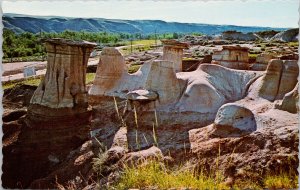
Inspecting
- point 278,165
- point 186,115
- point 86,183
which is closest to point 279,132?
point 278,165

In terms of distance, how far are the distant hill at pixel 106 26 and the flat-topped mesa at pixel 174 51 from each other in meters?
2.60

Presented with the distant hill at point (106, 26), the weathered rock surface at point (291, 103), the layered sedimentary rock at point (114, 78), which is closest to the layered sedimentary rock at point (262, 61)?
the layered sedimentary rock at point (114, 78)

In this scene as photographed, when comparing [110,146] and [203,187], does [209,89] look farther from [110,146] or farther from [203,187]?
[203,187]

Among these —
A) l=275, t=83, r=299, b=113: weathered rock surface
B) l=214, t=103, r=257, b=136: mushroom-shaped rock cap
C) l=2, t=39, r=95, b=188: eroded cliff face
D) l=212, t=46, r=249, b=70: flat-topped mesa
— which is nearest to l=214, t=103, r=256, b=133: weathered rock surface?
l=214, t=103, r=257, b=136: mushroom-shaped rock cap

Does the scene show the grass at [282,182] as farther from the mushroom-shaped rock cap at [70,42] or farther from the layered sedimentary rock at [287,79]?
the mushroom-shaped rock cap at [70,42]

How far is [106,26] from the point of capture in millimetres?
5203

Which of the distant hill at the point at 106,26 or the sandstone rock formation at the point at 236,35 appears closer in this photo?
the distant hill at the point at 106,26

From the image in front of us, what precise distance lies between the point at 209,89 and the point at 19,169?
8.37 feet

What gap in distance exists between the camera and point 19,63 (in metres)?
6.06

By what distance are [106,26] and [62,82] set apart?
5.13 ft

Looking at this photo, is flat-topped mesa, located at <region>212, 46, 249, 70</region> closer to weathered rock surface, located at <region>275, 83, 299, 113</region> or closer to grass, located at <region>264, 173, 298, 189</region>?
weathered rock surface, located at <region>275, 83, 299, 113</region>

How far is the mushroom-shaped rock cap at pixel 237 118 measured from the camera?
15.6ft

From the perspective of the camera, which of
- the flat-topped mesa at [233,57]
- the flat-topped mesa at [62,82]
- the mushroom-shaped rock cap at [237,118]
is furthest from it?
the flat-topped mesa at [233,57]

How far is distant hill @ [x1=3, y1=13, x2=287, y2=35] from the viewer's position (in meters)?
4.79
